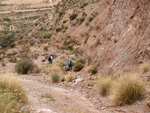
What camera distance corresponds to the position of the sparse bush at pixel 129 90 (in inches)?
287

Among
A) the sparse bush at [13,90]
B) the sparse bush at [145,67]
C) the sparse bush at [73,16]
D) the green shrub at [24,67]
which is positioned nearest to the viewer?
the sparse bush at [13,90]

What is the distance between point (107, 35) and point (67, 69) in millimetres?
5440

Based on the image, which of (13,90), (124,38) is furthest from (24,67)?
(13,90)

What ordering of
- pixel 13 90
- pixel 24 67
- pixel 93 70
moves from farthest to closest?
pixel 24 67
pixel 93 70
pixel 13 90

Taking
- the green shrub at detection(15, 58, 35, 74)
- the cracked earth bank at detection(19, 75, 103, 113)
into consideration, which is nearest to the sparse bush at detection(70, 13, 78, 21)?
the green shrub at detection(15, 58, 35, 74)

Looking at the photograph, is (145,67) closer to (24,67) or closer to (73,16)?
(24,67)

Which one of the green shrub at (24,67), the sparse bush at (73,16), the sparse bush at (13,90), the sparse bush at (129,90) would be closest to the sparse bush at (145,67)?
the sparse bush at (129,90)

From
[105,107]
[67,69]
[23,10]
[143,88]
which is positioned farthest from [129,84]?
[23,10]

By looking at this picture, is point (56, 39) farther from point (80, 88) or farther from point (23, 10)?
point (23, 10)

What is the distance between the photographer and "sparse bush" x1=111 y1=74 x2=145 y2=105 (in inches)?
287

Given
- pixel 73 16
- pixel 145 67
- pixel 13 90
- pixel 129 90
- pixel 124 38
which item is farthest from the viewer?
pixel 73 16

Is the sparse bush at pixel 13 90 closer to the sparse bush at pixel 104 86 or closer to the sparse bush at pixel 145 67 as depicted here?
the sparse bush at pixel 104 86

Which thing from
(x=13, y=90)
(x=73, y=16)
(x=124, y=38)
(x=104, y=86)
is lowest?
(x=104, y=86)

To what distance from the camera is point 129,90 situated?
287 inches
